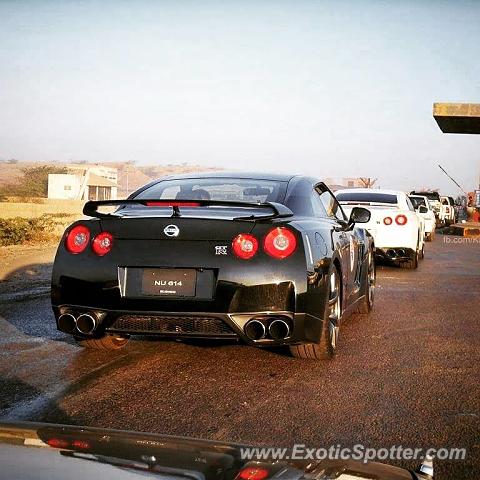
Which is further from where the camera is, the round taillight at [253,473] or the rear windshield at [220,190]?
the rear windshield at [220,190]

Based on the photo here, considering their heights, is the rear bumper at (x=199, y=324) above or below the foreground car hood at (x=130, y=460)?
below

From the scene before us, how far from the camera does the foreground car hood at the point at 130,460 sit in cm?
173

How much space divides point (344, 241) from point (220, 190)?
1363 mm

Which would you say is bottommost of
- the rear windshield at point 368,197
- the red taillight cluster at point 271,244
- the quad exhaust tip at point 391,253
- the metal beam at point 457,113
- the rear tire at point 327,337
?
the quad exhaust tip at point 391,253

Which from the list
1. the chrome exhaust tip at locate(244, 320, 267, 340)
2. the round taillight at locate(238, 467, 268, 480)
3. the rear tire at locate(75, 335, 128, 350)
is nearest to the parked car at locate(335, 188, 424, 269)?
the rear tire at locate(75, 335, 128, 350)

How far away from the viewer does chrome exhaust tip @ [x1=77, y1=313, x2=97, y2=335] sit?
526 centimetres

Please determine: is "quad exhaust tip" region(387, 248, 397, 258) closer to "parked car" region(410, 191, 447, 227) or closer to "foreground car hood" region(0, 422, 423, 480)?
"foreground car hood" region(0, 422, 423, 480)

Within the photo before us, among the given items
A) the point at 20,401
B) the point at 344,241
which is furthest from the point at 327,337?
the point at 20,401

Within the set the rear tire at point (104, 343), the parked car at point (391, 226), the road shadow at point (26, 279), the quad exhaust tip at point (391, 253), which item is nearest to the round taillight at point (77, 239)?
the rear tire at point (104, 343)

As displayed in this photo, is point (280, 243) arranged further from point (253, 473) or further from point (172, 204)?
point (253, 473)

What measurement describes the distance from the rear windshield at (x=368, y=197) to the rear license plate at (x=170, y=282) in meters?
10.4

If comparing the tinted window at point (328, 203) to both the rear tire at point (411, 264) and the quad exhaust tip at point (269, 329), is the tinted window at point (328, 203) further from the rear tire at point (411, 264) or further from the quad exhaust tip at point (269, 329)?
the rear tire at point (411, 264)

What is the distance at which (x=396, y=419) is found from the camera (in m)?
4.32

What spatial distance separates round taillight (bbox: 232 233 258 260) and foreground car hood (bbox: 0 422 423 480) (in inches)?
117
